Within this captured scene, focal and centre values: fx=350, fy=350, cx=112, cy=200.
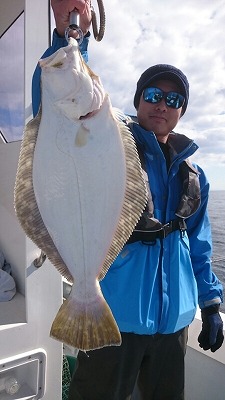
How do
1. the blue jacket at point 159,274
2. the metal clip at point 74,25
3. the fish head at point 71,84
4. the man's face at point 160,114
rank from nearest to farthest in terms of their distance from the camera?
the fish head at point 71,84 → the metal clip at point 74,25 → the blue jacket at point 159,274 → the man's face at point 160,114

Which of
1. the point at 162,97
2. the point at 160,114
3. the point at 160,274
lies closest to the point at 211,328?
the point at 160,274

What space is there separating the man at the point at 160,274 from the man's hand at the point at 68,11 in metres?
0.14

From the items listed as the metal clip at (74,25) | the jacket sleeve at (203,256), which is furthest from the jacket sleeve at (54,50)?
the jacket sleeve at (203,256)

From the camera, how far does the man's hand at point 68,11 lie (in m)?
1.49

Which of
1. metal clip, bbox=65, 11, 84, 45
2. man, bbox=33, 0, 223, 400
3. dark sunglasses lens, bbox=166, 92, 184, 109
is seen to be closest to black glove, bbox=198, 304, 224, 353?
man, bbox=33, 0, 223, 400

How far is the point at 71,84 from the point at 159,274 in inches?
49.2

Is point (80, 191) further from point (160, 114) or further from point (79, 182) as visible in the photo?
point (160, 114)

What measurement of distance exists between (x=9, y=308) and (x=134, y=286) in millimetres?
1164

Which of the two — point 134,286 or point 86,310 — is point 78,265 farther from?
point 134,286

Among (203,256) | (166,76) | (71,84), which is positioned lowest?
(203,256)

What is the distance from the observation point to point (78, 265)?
4.74 feet

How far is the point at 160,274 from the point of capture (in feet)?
6.91

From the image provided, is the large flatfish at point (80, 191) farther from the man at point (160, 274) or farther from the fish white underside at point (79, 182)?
the man at point (160, 274)

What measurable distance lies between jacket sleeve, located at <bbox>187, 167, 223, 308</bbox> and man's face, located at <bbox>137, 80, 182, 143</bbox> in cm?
48
